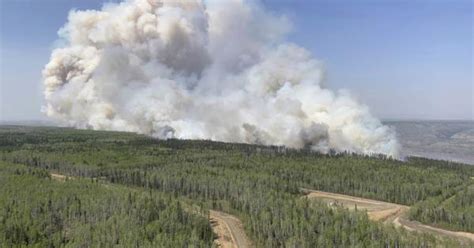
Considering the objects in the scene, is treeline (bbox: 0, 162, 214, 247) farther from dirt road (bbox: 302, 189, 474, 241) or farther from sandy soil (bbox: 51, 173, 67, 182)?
dirt road (bbox: 302, 189, 474, 241)

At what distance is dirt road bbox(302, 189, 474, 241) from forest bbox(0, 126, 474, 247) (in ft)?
9.12

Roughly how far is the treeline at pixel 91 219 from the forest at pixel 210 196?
20cm

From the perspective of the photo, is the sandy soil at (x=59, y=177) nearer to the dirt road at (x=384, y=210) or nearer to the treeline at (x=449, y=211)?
the dirt road at (x=384, y=210)

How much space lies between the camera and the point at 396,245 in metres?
71.2

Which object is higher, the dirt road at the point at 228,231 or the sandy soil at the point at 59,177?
the sandy soil at the point at 59,177

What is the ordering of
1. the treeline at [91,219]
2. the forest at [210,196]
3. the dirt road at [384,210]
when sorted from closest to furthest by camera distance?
the treeline at [91,219] → the forest at [210,196] → the dirt road at [384,210]

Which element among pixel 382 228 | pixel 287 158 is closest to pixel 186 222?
pixel 382 228

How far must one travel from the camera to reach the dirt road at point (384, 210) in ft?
290

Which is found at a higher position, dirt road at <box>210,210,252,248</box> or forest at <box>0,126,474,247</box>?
forest at <box>0,126,474,247</box>

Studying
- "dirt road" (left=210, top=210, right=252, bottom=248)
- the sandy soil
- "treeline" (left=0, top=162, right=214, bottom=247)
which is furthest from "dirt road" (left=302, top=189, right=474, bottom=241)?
the sandy soil

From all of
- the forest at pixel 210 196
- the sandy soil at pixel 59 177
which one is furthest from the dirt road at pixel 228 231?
the sandy soil at pixel 59 177

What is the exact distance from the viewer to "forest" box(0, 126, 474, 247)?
74125 mm

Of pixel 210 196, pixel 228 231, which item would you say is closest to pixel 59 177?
pixel 210 196

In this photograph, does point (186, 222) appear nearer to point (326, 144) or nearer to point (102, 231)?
point (102, 231)
